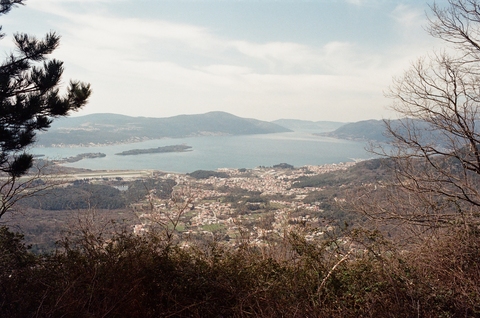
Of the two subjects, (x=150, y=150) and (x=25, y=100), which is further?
(x=150, y=150)

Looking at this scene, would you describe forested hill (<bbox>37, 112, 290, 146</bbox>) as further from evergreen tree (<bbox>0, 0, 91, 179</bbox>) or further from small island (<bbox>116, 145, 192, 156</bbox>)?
evergreen tree (<bbox>0, 0, 91, 179</bbox>)

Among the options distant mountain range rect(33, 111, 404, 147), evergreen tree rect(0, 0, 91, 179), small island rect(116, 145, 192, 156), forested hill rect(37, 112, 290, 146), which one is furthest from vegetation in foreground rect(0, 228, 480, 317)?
small island rect(116, 145, 192, 156)

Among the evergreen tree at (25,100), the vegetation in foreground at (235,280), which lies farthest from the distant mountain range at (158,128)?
the vegetation in foreground at (235,280)

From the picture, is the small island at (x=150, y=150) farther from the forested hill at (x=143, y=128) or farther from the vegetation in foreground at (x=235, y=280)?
the vegetation in foreground at (x=235, y=280)

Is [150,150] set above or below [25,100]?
below

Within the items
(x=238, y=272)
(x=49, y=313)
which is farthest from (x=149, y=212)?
(x=49, y=313)

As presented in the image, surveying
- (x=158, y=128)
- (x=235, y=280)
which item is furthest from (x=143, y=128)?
(x=235, y=280)

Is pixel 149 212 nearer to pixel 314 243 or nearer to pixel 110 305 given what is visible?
pixel 110 305

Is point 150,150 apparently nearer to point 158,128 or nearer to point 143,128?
point 143,128
